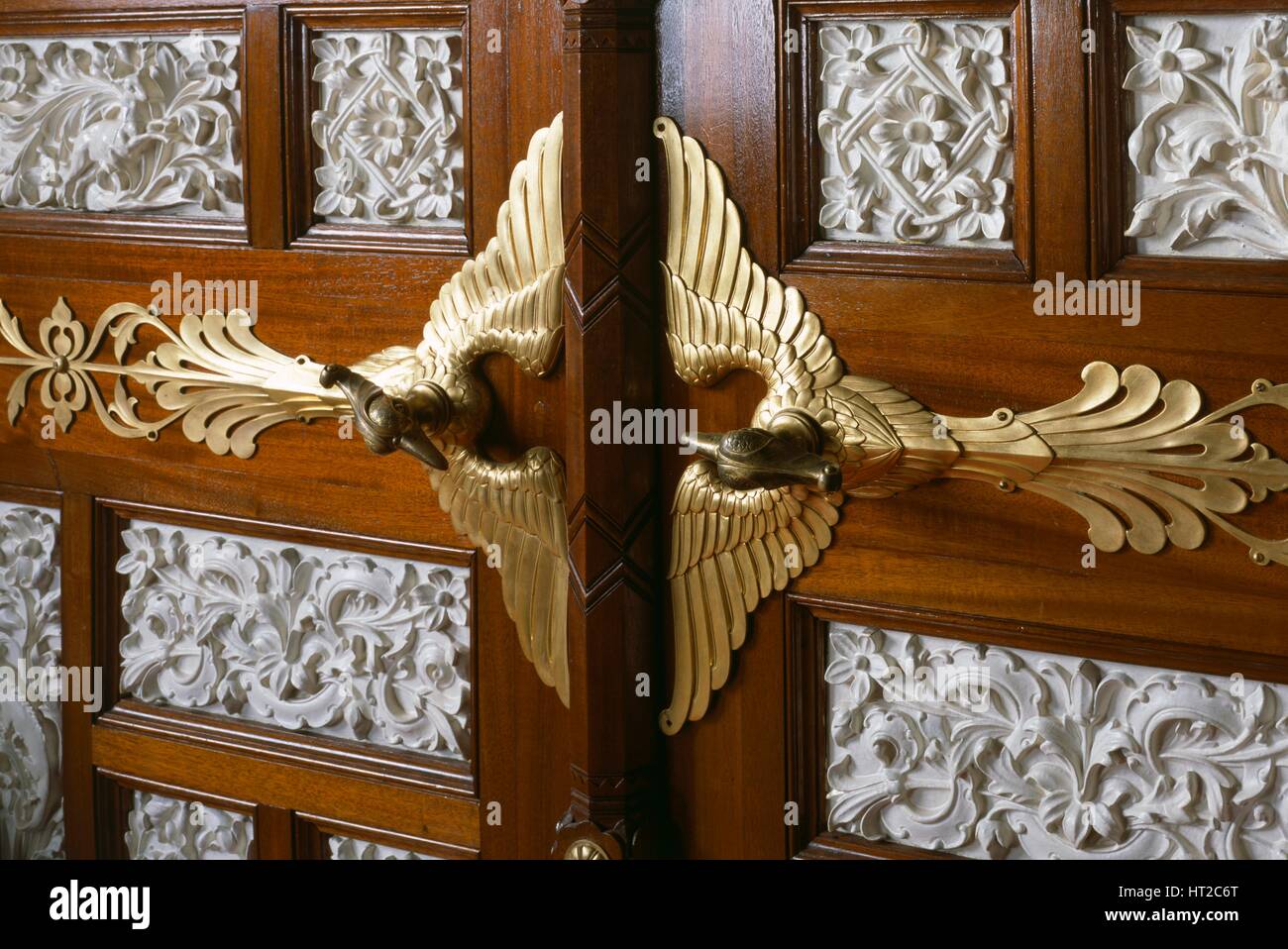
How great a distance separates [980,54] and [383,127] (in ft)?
1.37

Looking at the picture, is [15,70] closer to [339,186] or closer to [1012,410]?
[339,186]

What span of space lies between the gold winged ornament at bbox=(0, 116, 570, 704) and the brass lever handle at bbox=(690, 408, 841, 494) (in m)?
0.16

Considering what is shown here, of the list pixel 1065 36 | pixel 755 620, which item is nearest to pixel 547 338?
pixel 755 620

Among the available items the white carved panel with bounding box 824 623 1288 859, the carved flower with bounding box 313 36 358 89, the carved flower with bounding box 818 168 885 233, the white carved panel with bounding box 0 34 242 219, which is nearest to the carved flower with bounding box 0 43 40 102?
the white carved panel with bounding box 0 34 242 219

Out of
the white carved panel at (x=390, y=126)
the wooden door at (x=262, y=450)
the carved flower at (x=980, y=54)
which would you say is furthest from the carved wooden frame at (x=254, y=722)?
the carved flower at (x=980, y=54)

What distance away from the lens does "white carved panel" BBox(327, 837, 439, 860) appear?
3.57 feet

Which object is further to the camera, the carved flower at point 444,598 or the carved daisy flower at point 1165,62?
the carved flower at point 444,598

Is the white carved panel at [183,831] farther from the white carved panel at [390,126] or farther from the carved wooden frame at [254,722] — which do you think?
the white carved panel at [390,126]

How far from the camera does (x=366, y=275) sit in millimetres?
1030

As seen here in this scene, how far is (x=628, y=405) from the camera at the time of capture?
941mm

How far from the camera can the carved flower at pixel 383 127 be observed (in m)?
1.01

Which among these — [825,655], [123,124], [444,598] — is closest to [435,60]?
[123,124]

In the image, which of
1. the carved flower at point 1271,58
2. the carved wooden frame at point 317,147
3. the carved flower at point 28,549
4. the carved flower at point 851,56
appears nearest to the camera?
the carved flower at point 1271,58

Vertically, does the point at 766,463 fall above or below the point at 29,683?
above
